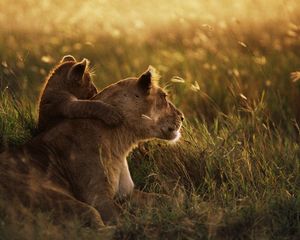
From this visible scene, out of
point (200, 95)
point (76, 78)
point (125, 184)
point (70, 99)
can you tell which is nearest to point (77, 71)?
point (76, 78)

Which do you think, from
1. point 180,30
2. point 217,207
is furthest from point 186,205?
point 180,30

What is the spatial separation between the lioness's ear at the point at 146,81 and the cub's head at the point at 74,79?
21.3 inches

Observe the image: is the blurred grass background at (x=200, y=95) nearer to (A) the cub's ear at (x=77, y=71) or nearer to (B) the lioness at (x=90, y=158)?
(B) the lioness at (x=90, y=158)

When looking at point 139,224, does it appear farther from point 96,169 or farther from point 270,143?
point 270,143

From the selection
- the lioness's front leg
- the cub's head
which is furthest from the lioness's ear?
the lioness's front leg

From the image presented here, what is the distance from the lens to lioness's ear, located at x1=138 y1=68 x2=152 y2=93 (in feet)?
23.8

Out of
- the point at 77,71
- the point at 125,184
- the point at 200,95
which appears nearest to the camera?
the point at 125,184

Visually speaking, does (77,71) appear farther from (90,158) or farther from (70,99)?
(90,158)

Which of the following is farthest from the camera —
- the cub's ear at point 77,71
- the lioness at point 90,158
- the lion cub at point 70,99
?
the cub's ear at point 77,71

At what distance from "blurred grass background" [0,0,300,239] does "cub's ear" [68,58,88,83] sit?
0.46 metres

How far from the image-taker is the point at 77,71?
7.54 meters

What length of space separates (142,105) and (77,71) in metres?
0.65

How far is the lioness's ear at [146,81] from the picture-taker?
724 centimetres

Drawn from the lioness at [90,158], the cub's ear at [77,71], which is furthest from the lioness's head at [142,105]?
the cub's ear at [77,71]
